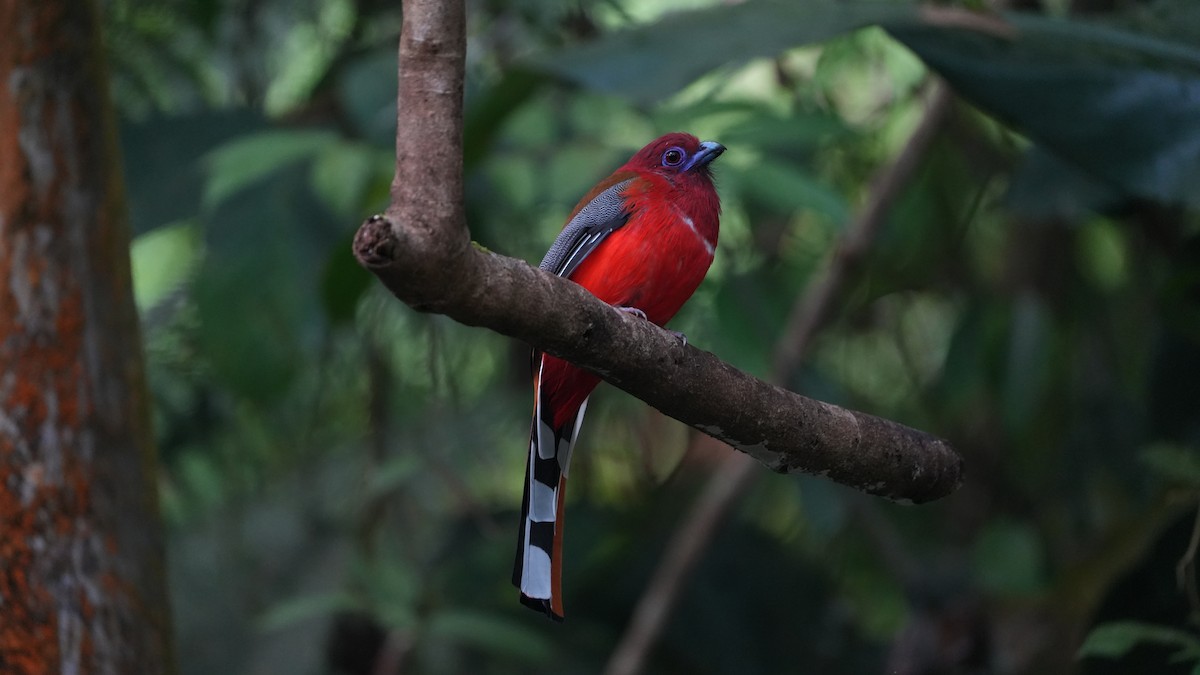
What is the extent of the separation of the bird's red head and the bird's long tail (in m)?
0.51

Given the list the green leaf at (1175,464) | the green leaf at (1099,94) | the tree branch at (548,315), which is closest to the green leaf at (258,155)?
the green leaf at (1099,94)

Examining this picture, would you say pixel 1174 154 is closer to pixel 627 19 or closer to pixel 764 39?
pixel 764 39

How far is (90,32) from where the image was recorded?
2230mm

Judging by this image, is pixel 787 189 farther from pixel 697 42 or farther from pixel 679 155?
pixel 679 155

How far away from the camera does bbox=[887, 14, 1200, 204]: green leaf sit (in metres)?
2.51

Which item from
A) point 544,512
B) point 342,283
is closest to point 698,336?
point 342,283

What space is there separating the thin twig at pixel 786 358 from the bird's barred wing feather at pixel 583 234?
1.63 meters

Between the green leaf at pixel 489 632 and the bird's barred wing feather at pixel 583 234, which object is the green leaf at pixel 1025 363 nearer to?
the green leaf at pixel 489 632

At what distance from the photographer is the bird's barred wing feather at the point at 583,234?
2.21 meters

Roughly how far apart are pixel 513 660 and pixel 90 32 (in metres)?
3.07

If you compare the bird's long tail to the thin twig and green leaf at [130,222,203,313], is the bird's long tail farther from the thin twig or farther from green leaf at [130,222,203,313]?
green leaf at [130,222,203,313]

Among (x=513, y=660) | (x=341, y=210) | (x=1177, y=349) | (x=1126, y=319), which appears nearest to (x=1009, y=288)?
(x=1126, y=319)

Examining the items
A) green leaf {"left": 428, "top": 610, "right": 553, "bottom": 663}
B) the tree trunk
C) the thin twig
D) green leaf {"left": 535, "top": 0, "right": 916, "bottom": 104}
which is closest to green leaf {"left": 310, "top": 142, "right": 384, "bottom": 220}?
green leaf {"left": 535, "top": 0, "right": 916, "bottom": 104}

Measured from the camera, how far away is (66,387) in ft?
7.02
